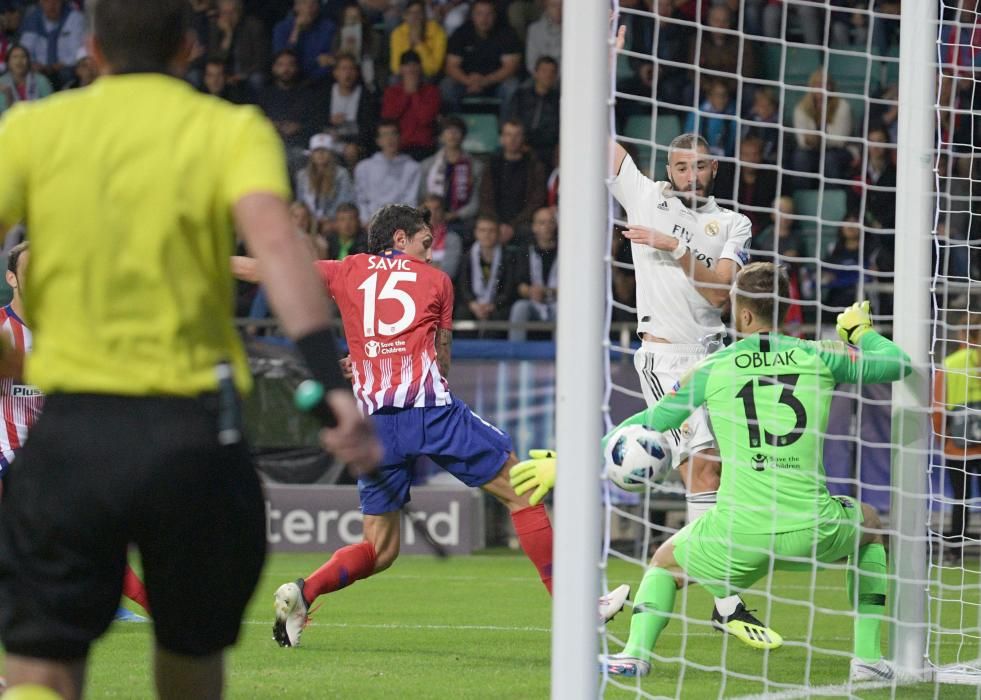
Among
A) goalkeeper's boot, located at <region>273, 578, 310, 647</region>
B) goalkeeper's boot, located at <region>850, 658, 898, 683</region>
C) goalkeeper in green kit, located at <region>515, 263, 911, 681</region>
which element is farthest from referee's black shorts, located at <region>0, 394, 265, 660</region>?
goalkeeper's boot, located at <region>273, 578, 310, 647</region>

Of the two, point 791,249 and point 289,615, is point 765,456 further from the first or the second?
point 791,249

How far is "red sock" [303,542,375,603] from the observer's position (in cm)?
723

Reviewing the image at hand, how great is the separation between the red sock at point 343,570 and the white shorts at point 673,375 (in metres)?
1.73

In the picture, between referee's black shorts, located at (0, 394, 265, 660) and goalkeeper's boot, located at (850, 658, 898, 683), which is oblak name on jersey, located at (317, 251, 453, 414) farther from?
referee's black shorts, located at (0, 394, 265, 660)

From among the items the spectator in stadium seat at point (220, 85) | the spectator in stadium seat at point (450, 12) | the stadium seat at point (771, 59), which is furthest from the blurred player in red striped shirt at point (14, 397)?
the spectator in stadium seat at point (450, 12)

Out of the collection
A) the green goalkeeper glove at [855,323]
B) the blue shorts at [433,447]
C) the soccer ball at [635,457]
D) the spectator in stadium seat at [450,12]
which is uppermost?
the spectator in stadium seat at [450,12]

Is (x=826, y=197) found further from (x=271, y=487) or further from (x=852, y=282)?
(x=271, y=487)

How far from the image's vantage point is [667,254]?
316 inches

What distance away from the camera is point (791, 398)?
5.88 m

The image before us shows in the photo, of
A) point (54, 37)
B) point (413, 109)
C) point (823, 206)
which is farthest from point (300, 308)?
point (54, 37)

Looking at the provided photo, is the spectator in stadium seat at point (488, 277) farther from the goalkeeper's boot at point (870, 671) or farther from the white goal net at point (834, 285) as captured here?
the goalkeeper's boot at point (870, 671)

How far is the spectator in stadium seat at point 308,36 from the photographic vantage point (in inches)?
639

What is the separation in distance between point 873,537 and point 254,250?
3966 mm

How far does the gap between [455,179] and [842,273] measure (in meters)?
3.80
